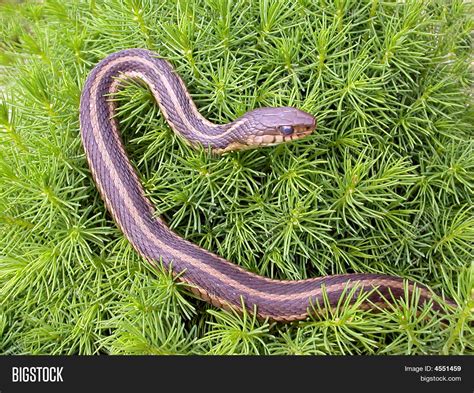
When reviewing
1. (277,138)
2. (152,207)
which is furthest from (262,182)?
(152,207)

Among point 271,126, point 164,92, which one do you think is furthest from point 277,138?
Result: point 164,92

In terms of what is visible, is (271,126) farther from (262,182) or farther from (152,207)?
(152,207)

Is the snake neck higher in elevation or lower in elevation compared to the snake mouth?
higher

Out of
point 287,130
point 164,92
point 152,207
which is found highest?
point 164,92

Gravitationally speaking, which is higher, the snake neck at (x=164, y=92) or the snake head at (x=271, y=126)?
the snake neck at (x=164, y=92)

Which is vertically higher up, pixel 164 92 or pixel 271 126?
pixel 164 92
